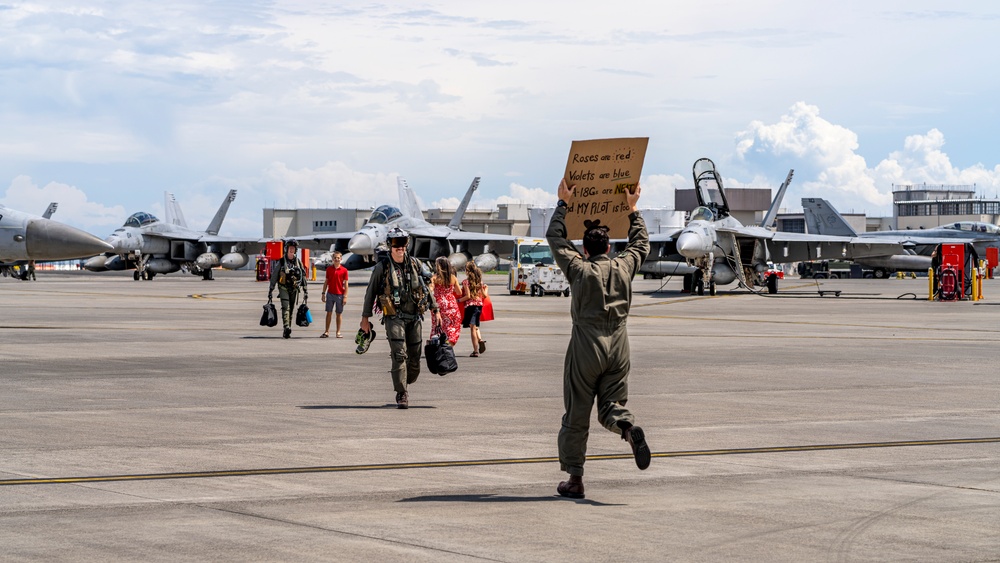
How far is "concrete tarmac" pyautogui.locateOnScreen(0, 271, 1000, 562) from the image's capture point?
21.2 ft

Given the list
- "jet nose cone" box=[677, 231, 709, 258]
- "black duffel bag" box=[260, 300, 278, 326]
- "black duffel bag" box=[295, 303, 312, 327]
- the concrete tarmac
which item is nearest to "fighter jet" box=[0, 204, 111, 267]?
the concrete tarmac

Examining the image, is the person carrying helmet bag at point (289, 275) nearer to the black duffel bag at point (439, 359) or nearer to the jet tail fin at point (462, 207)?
the black duffel bag at point (439, 359)

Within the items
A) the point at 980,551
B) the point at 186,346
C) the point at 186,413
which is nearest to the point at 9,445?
the point at 186,413

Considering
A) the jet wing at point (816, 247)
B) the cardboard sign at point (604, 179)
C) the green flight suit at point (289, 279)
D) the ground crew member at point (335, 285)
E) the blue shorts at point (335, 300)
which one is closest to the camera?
the cardboard sign at point (604, 179)

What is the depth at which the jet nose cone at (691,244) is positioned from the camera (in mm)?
42656

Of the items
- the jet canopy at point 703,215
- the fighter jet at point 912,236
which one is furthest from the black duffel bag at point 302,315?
the fighter jet at point 912,236

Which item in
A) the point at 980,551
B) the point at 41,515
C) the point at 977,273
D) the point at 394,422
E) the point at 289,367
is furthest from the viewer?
the point at 977,273

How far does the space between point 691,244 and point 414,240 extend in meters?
22.0

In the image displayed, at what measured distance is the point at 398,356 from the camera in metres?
12.9

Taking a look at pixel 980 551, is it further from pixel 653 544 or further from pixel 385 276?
pixel 385 276

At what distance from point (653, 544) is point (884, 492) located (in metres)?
2.35

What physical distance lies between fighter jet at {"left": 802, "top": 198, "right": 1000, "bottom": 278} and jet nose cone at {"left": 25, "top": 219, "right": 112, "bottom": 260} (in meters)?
62.8

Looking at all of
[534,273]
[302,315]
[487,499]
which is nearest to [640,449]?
[487,499]

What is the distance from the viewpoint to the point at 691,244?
140ft
